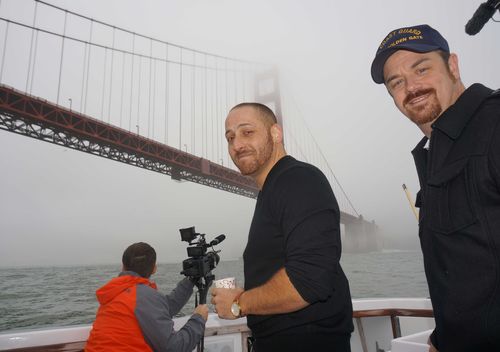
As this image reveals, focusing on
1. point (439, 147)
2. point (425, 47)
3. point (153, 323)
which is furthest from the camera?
point (153, 323)

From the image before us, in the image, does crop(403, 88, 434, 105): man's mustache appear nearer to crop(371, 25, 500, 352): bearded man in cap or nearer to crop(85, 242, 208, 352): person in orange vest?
crop(371, 25, 500, 352): bearded man in cap

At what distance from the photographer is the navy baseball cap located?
3.25ft

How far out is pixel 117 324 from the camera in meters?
1.70

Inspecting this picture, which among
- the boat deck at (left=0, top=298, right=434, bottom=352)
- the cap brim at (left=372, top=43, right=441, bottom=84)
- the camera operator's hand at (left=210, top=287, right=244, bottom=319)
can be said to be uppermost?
the cap brim at (left=372, top=43, right=441, bottom=84)

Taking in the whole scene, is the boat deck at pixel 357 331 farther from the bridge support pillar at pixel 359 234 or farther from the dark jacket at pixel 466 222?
the bridge support pillar at pixel 359 234

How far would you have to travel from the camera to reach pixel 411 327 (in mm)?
3125

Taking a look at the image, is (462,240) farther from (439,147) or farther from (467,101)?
(467,101)

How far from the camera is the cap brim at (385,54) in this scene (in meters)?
0.99

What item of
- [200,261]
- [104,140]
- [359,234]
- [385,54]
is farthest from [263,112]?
[359,234]

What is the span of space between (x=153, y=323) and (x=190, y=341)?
25 cm

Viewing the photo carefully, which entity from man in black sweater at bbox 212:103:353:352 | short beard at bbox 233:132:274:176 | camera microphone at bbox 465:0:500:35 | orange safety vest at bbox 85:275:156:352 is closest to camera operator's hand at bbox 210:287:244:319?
man in black sweater at bbox 212:103:353:352

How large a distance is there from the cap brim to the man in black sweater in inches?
18.6

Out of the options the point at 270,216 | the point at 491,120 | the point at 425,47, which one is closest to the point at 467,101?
the point at 491,120

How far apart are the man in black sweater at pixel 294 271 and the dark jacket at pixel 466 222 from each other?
28 cm
